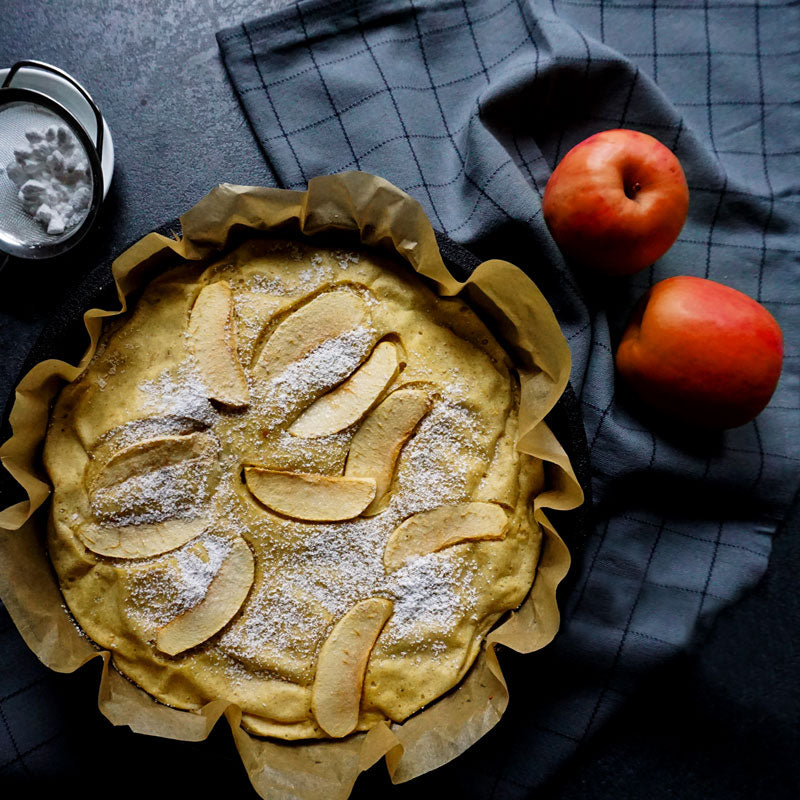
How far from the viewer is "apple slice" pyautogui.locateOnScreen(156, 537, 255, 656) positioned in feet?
4.74

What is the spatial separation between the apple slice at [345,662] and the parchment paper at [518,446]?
0.08 metres

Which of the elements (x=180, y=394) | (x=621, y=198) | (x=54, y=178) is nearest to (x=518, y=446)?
(x=621, y=198)

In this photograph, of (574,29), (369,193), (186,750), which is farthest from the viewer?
(574,29)

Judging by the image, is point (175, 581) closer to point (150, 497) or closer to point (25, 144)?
point (150, 497)

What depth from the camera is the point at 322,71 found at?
5.66 feet

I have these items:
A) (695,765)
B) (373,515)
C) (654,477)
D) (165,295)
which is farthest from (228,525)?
(695,765)

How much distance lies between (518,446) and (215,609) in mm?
697

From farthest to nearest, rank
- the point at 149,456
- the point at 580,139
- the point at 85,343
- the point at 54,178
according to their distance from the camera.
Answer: the point at 580,139 < the point at 54,178 < the point at 85,343 < the point at 149,456

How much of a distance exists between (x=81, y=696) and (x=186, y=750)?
27cm

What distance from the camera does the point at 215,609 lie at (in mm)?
1449

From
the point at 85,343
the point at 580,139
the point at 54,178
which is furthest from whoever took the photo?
the point at 580,139

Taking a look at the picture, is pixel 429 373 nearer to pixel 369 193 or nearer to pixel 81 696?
pixel 369 193

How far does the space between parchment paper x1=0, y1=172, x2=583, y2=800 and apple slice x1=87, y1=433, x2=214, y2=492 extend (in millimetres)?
143

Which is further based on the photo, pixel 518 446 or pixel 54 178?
pixel 54 178
